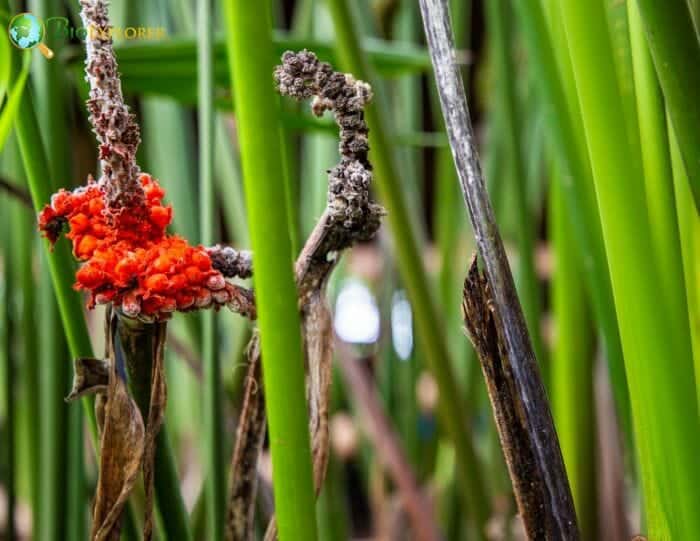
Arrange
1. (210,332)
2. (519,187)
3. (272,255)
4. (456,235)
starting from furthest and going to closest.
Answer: (456,235) → (519,187) → (210,332) → (272,255)

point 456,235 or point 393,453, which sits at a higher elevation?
point 456,235

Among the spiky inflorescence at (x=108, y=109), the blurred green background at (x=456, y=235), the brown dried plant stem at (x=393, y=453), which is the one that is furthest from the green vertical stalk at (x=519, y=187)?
the spiky inflorescence at (x=108, y=109)

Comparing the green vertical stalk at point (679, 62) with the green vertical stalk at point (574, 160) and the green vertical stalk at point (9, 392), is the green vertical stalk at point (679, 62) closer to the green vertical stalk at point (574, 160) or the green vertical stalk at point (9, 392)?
the green vertical stalk at point (574, 160)

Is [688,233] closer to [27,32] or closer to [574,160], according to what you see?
[574,160]

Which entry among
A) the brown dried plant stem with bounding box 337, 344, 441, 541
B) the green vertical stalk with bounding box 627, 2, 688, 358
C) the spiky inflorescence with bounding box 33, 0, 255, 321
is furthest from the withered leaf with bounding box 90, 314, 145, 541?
the brown dried plant stem with bounding box 337, 344, 441, 541

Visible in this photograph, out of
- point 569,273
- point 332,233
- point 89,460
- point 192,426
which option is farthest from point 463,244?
point 332,233

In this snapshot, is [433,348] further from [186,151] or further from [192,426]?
[192,426]

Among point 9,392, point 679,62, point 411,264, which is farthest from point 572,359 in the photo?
point 9,392
